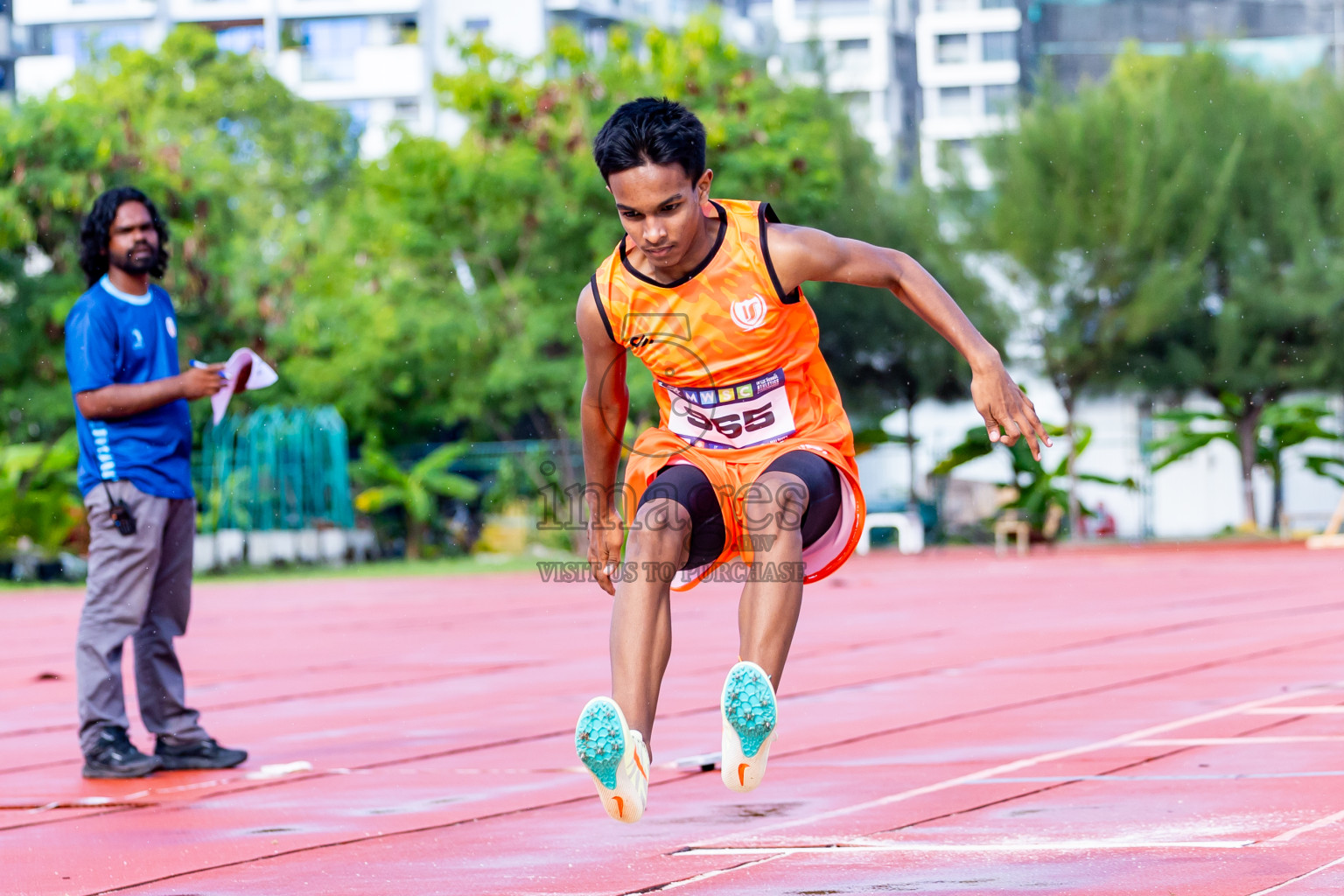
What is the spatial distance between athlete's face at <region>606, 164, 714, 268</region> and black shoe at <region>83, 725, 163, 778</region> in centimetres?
304

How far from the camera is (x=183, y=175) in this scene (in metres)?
25.8

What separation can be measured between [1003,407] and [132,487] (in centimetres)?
352

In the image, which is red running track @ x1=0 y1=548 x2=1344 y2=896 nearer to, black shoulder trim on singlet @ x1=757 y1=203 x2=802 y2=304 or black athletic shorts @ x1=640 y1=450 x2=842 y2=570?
black athletic shorts @ x1=640 y1=450 x2=842 y2=570

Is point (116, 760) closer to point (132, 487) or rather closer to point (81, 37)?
point (132, 487)

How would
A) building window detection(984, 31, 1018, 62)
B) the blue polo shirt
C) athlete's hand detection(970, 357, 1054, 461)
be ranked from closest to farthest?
1. athlete's hand detection(970, 357, 1054, 461)
2. the blue polo shirt
3. building window detection(984, 31, 1018, 62)

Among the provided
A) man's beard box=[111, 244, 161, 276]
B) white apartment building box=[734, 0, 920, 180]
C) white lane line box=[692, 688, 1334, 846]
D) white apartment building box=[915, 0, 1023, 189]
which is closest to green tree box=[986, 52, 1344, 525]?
white lane line box=[692, 688, 1334, 846]

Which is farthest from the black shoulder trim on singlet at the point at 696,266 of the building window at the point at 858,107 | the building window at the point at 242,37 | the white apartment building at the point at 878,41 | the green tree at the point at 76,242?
the white apartment building at the point at 878,41

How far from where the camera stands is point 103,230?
6469mm

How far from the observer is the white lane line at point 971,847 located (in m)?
4.11

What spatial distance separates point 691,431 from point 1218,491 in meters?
30.5

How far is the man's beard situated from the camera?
21.1ft

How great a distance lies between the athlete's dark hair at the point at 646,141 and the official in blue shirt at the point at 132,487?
2.63m

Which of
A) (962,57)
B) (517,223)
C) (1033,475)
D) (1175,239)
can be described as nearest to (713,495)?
(1033,475)

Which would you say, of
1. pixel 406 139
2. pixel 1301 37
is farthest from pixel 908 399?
pixel 1301 37
